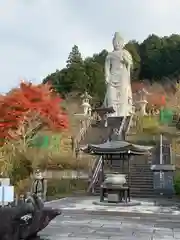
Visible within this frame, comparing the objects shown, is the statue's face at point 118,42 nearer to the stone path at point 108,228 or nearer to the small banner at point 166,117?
the small banner at point 166,117

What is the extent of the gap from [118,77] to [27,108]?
41.9 feet

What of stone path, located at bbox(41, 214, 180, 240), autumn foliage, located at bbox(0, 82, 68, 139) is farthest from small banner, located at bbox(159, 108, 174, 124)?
stone path, located at bbox(41, 214, 180, 240)

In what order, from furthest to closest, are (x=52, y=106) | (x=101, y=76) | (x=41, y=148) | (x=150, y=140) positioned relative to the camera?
(x=101, y=76), (x=52, y=106), (x=150, y=140), (x=41, y=148)

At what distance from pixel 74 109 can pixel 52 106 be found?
981 cm

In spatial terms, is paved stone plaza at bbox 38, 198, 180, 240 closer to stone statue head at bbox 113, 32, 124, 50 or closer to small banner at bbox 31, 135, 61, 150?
small banner at bbox 31, 135, 61, 150

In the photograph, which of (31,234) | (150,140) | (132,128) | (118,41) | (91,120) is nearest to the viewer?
(31,234)

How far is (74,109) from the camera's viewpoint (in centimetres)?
3934

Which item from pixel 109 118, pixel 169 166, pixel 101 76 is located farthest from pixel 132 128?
pixel 101 76

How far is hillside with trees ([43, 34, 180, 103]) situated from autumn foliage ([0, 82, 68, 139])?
1651 cm

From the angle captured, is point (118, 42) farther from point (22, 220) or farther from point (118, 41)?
point (22, 220)

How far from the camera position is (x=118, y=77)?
3850 centimetres

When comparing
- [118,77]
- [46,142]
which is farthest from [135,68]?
[46,142]

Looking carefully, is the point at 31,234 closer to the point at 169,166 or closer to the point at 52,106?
the point at 169,166

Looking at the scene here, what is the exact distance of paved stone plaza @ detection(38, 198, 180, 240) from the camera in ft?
29.9
